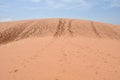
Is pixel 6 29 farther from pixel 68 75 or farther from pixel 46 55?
pixel 68 75

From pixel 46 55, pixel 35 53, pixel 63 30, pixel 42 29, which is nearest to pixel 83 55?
pixel 46 55

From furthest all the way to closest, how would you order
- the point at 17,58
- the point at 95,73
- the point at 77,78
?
the point at 17,58 < the point at 95,73 < the point at 77,78

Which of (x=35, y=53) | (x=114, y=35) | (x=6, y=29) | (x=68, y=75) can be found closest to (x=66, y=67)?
(x=68, y=75)

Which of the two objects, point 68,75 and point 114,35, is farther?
point 114,35

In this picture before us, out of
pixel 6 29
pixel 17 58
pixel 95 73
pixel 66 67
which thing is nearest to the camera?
pixel 95 73

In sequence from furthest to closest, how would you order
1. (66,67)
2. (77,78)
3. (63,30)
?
(63,30) → (66,67) → (77,78)

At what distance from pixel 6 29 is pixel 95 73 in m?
12.9

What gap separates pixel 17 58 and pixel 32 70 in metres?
1.52

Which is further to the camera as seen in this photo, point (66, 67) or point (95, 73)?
point (66, 67)

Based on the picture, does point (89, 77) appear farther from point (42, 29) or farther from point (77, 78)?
point (42, 29)

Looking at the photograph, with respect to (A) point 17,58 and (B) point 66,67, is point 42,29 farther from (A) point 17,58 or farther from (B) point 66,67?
(B) point 66,67

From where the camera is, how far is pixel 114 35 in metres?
14.8

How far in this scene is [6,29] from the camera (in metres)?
16.0

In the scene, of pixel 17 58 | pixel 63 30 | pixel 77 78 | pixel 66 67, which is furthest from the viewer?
pixel 63 30
